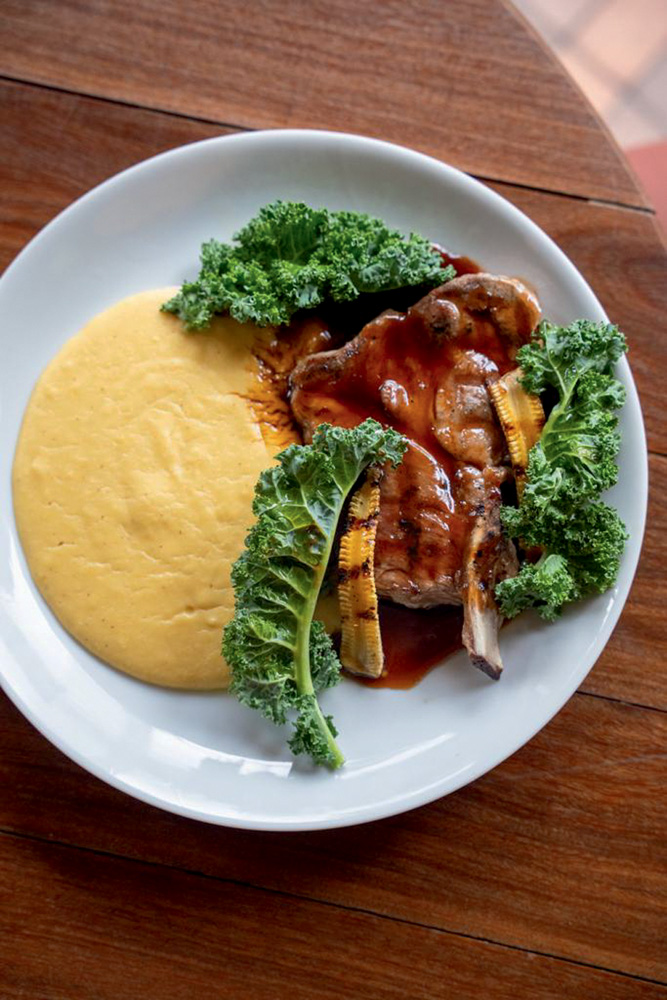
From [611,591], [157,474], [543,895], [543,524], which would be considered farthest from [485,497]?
[543,895]

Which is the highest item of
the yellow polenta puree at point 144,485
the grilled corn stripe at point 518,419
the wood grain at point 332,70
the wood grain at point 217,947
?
the wood grain at point 332,70

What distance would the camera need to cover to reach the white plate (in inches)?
142

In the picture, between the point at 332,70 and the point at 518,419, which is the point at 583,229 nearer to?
the point at 518,419

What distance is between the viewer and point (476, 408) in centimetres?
358

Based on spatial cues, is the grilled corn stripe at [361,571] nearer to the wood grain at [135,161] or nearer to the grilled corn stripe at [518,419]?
the grilled corn stripe at [518,419]

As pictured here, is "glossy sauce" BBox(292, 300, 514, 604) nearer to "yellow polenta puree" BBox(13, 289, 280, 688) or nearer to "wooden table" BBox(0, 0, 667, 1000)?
"yellow polenta puree" BBox(13, 289, 280, 688)

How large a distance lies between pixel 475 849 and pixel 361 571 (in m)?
1.36

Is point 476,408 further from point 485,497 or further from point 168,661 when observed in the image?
point 168,661

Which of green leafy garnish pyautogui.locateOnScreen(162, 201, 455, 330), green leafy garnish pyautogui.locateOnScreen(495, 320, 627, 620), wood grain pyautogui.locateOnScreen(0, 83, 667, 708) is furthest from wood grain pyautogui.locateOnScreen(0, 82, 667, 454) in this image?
green leafy garnish pyautogui.locateOnScreen(162, 201, 455, 330)

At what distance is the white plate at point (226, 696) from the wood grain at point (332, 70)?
29 centimetres

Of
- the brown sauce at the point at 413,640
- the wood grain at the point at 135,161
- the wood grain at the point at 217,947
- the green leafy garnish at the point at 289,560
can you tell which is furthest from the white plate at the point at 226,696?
the wood grain at the point at 217,947

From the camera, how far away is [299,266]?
3.69m

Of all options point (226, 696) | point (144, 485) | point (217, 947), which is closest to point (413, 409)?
Result: point (144, 485)

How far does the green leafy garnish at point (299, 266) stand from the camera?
11.9 feet
